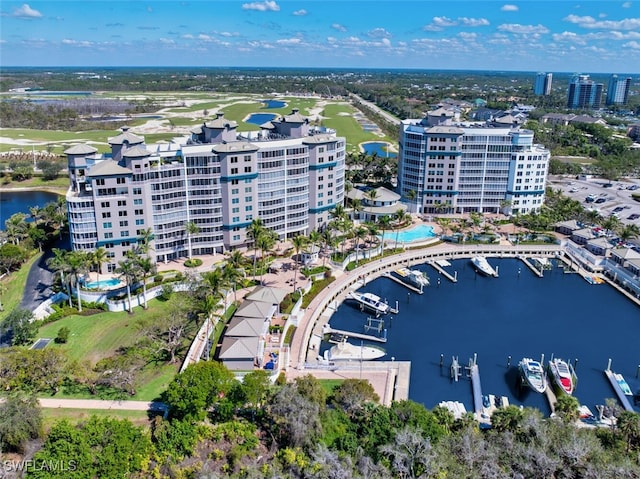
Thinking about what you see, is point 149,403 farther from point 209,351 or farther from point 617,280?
point 617,280

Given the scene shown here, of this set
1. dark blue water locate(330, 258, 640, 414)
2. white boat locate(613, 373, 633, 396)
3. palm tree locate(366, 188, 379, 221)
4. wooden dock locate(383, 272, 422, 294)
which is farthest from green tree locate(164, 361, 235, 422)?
palm tree locate(366, 188, 379, 221)

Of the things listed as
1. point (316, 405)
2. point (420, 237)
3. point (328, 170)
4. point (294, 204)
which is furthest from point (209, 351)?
point (420, 237)

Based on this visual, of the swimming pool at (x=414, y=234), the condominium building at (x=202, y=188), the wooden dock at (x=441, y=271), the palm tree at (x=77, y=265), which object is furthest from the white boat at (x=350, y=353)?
the swimming pool at (x=414, y=234)

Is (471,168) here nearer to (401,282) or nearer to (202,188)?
(401,282)

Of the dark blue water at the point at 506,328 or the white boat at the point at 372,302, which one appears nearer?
the dark blue water at the point at 506,328

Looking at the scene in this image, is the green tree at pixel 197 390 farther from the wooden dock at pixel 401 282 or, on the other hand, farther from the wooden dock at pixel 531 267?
the wooden dock at pixel 531 267

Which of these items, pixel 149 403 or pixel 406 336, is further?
pixel 406 336
